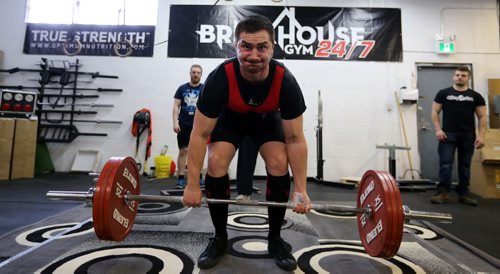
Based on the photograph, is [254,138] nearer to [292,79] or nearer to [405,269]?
[292,79]

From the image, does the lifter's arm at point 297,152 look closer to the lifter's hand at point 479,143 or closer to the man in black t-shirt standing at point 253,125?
the man in black t-shirt standing at point 253,125

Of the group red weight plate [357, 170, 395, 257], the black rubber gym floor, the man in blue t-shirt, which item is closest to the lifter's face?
red weight plate [357, 170, 395, 257]

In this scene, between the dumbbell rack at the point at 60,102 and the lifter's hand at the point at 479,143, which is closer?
the lifter's hand at the point at 479,143

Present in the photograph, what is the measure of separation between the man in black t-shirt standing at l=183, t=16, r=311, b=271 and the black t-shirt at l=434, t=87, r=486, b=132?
2.17 m

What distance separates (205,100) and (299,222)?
1090 mm

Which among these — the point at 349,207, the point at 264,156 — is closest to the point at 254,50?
the point at 264,156

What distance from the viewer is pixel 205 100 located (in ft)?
3.74

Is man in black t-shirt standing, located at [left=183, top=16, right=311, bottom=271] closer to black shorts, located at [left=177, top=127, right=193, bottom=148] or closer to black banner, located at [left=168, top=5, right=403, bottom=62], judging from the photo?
black shorts, located at [left=177, top=127, right=193, bottom=148]

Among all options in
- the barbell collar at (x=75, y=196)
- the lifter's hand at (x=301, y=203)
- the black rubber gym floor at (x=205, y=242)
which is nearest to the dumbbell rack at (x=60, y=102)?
the black rubber gym floor at (x=205, y=242)

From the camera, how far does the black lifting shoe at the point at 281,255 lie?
1102 mm

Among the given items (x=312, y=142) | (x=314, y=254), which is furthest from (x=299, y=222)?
(x=312, y=142)

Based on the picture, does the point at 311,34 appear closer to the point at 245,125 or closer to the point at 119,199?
the point at 245,125

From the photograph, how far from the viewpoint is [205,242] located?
1.38m

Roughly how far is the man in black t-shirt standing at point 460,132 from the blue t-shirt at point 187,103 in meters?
2.42
